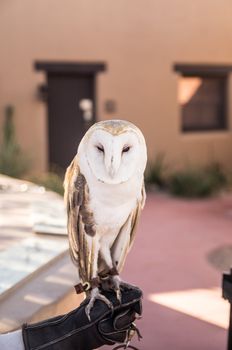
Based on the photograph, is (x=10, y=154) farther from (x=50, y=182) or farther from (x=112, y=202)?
(x=112, y=202)

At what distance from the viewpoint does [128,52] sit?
30.7 ft

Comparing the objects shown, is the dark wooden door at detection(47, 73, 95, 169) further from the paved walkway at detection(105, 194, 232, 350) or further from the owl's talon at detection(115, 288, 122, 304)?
the owl's talon at detection(115, 288, 122, 304)

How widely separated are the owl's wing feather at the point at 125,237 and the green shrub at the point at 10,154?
6.02 meters

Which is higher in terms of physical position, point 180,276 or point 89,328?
point 89,328

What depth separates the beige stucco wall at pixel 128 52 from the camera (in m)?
8.38

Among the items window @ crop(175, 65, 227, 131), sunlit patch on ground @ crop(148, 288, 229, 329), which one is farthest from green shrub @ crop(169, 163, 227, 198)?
sunlit patch on ground @ crop(148, 288, 229, 329)

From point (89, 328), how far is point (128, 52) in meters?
7.83

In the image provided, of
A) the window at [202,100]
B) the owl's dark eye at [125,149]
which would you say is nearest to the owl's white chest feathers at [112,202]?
the owl's dark eye at [125,149]

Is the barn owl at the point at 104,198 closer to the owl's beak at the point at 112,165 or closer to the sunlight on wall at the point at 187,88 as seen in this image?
the owl's beak at the point at 112,165

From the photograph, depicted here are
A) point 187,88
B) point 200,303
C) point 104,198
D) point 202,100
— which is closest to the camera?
point 104,198

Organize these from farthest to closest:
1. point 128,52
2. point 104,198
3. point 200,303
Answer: point 128,52, point 200,303, point 104,198

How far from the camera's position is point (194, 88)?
10.5 m

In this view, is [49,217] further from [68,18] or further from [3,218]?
[68,18]

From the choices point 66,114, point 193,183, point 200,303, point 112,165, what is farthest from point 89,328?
point 66,114
